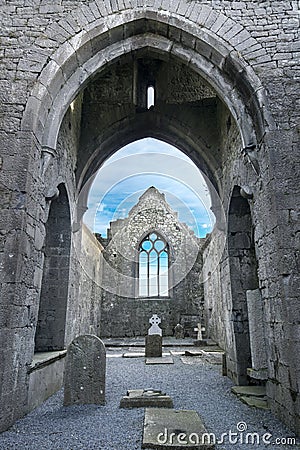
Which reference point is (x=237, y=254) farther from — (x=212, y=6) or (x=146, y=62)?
(x=146, y=62)

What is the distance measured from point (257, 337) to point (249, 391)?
0.94m

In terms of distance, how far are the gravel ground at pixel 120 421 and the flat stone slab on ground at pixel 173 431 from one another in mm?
107

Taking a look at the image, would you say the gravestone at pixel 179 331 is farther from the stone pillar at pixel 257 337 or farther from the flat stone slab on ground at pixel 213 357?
the stone pillar at pixel 257 337

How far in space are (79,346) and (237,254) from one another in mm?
2939

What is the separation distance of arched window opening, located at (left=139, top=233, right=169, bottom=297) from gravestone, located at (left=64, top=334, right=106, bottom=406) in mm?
10892

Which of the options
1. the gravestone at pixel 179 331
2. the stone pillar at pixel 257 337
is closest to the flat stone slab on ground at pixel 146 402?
the stone pillar at pixel 257 337

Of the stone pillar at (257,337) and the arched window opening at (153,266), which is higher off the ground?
the arched window opening at (153,266)

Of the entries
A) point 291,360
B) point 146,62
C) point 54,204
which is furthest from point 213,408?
point 146,62

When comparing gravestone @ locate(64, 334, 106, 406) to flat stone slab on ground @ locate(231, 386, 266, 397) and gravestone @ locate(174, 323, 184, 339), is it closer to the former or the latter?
flat stone slab on ground @ locate(231, 386, 266, 397)

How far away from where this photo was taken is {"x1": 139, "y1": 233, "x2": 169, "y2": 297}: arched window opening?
14750 millimetres

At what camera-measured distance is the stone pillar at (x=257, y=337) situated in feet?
12.5

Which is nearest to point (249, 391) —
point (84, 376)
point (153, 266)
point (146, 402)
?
point (146, 402)

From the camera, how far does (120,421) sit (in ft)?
10.5

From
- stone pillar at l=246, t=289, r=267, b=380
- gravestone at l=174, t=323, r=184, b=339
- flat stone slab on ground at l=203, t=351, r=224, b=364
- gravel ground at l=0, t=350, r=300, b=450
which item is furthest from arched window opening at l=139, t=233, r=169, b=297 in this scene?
stone pillar at l=246, t=289, r=267, b=380
